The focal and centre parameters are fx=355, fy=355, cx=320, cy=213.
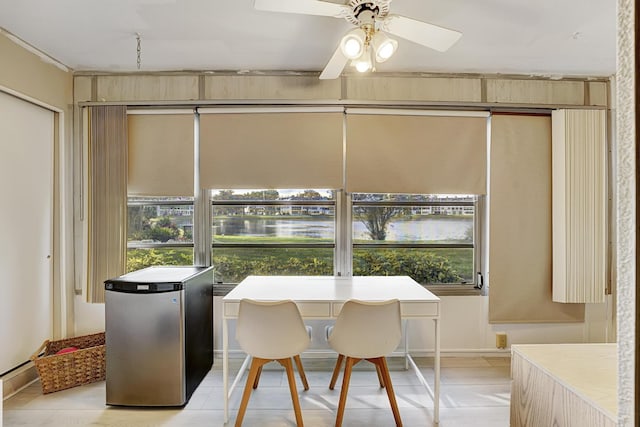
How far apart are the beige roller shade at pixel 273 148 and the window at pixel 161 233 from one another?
392mm

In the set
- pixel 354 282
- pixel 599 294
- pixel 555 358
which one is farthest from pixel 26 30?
pixel 599 294

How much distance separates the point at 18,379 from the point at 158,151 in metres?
2.04

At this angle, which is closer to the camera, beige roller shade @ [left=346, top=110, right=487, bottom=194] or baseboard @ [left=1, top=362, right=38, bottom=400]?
baseboard @ [left=1, top=362, right=38, bottom=400]

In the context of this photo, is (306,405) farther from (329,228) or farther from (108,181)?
(108,181)

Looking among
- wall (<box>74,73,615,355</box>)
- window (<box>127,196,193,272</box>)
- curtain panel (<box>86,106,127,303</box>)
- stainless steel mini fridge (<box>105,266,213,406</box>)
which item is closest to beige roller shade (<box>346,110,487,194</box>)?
wall (<box>74,73,615,355</box>)

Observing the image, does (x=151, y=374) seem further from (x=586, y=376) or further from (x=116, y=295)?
(x=586, y=376)

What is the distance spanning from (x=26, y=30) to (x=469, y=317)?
4.18 m

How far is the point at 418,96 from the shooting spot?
10.5 feet

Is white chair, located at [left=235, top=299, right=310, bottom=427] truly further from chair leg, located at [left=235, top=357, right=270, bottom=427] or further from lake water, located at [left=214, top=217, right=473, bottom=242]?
lake water, located at [left=214, top=217, right=473, bottom=242]

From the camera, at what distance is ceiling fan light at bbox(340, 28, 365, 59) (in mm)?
1730

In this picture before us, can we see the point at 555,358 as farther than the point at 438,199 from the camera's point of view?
No

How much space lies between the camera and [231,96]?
3.17 meters

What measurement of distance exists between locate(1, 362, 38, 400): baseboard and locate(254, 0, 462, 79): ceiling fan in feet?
10.2

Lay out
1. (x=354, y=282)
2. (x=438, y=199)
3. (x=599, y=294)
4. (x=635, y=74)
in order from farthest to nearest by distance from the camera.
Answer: (x=438, y=199), (x=599, y=294), (x=354, y=282), (x=635, y=74)
